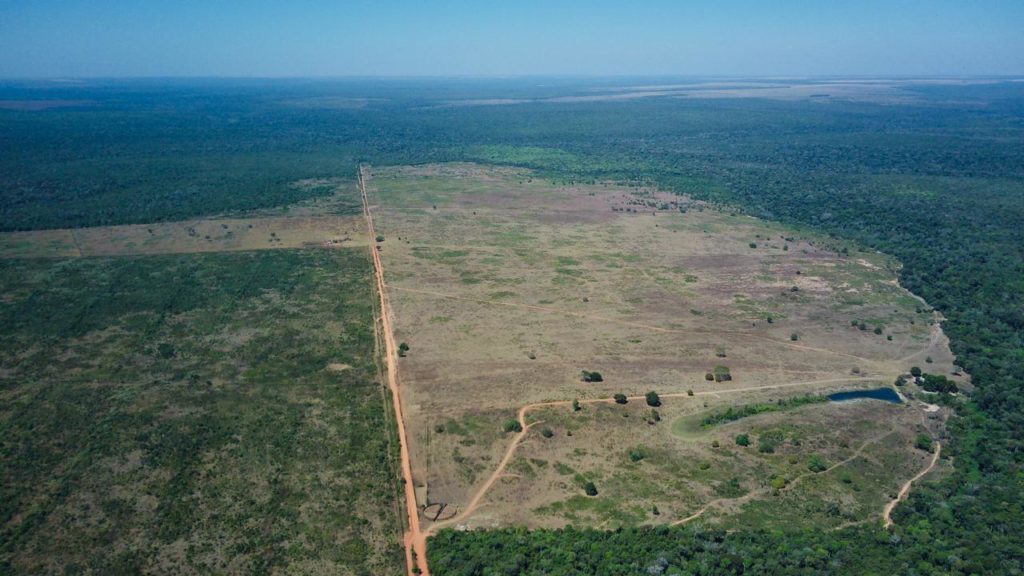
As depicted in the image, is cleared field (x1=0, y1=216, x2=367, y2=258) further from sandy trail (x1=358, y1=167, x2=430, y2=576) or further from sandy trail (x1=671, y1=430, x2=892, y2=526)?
sandy trail (x1=671, y1=430, x2=892, y2=526)

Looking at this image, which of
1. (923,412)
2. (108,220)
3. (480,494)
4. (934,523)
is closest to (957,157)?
(923,412)

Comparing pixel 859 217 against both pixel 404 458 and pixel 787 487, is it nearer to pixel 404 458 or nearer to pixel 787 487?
pixel 787 487

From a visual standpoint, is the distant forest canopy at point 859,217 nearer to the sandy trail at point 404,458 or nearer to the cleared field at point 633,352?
the sandy trail at point 404,458

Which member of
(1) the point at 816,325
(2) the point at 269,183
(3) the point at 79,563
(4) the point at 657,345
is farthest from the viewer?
A: (2) the point at 269,183

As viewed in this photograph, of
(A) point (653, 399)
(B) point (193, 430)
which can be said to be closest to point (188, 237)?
(B) point (193, 430)

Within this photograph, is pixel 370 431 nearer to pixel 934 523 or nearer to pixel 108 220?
pixel 934 523
